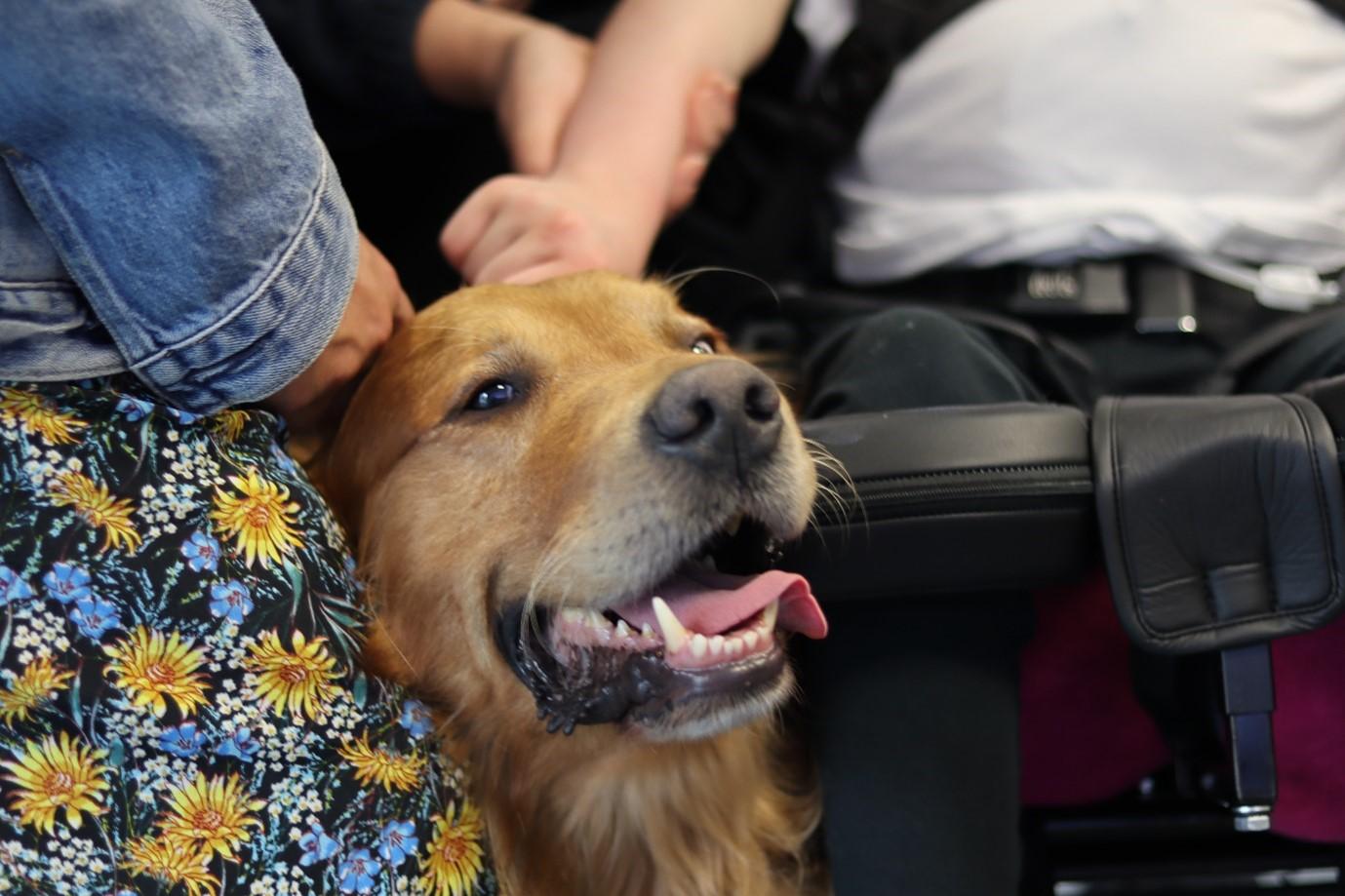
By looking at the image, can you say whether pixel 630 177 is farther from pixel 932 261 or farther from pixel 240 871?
pixel 240 871

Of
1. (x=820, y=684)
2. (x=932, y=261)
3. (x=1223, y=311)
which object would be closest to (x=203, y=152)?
(x=820, y=684)

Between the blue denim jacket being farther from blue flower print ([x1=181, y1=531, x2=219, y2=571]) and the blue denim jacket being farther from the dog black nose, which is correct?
the dog black nose

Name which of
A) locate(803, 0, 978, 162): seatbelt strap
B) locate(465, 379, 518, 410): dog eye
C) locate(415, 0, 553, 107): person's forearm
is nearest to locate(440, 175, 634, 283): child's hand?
locate(465, 379, 518, 410): dog eye

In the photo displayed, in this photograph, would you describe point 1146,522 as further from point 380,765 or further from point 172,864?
point 172,864

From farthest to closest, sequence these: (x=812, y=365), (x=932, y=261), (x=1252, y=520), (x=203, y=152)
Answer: (x=932, y=261), (x=812, y=365), (x=1252, y=520), (x=203, y=152)

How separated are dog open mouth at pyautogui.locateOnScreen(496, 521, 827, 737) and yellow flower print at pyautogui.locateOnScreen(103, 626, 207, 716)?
31cm

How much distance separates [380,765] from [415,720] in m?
0.08

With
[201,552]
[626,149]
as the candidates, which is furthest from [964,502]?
[626,149]

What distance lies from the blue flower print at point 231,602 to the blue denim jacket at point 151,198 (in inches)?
6.1

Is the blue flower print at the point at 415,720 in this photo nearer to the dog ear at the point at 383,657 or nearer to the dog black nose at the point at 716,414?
the dog ear at the point at 383,657

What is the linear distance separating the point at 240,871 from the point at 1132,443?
2.59 ft

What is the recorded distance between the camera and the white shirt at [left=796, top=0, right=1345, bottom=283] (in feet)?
5.42

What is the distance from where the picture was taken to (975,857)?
111cm

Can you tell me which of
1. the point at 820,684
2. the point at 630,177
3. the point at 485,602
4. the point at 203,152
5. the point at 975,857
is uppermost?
the point at 203,152
